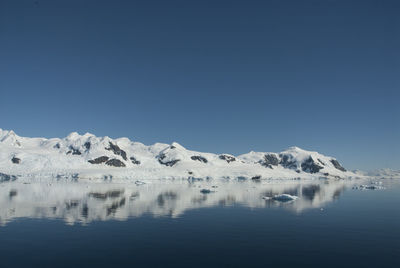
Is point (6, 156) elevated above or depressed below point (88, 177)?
above

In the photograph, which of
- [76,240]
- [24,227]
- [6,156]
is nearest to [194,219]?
[76,240]

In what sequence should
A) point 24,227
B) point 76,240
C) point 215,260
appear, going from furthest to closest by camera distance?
point 24,227 → point 76,240 → point 215,260

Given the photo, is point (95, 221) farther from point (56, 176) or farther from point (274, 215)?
point (56, 176)

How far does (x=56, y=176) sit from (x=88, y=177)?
18.2 metres

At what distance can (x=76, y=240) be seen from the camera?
25.4 metres

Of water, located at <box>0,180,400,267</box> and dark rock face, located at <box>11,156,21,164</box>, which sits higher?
dark rock face, located at <box>11,156,21,164</box>

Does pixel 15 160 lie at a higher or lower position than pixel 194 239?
higher

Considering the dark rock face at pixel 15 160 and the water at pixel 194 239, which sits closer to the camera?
the water at pixel 194 239

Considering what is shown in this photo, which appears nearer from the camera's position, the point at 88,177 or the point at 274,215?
the point at 274,215

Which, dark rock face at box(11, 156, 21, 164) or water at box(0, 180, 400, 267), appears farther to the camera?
dark rock face at box(11, 156, 21, 164)

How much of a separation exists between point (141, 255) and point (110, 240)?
5.35 metres

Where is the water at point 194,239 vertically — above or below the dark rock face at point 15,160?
below

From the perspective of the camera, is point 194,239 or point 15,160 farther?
point 15,160

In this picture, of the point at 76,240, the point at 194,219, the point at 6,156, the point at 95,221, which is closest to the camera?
the point at 76,240
